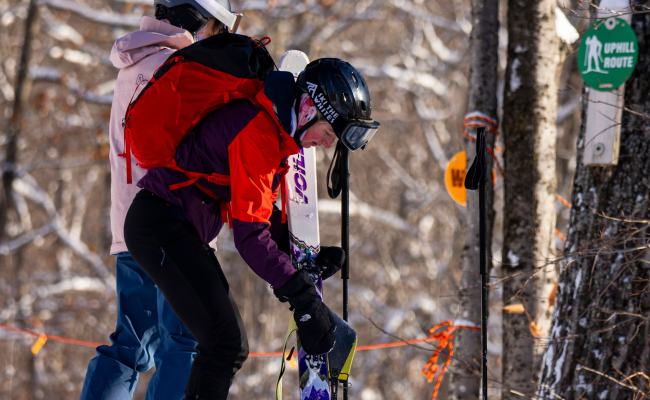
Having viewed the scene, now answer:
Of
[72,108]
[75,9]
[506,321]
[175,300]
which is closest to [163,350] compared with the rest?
[175,300]

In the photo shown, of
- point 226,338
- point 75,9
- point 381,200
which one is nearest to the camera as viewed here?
point 226,338

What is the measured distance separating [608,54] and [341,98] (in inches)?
55.5

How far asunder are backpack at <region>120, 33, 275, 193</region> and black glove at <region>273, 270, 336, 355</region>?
495mm

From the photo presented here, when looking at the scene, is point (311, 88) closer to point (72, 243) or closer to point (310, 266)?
point (310, 266)

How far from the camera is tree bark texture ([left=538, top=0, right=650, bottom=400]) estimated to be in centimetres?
320

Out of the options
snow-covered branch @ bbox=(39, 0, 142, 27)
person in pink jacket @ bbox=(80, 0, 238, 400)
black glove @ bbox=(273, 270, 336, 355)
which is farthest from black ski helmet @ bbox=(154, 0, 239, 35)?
snow-covered branch @ bbox=(39, 0, 142, 27)

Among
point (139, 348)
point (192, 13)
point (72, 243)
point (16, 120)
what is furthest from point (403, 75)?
point (139, 348)

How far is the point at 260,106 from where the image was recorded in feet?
9.14

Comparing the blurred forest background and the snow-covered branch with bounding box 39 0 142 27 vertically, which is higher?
the snow-covered branch with bounding box 39 0 142 27

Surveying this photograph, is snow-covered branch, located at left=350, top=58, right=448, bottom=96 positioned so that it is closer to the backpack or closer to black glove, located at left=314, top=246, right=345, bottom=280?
black glove, located at left=314, top=246, right=345, bottom=280

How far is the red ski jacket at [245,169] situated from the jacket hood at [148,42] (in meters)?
0.60

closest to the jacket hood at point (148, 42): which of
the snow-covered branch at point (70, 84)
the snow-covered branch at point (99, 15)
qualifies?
the snow-covered branch at point (70, 84)

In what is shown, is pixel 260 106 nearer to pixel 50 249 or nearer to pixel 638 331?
pixel 638 331

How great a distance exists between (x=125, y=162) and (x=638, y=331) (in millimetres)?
2448
